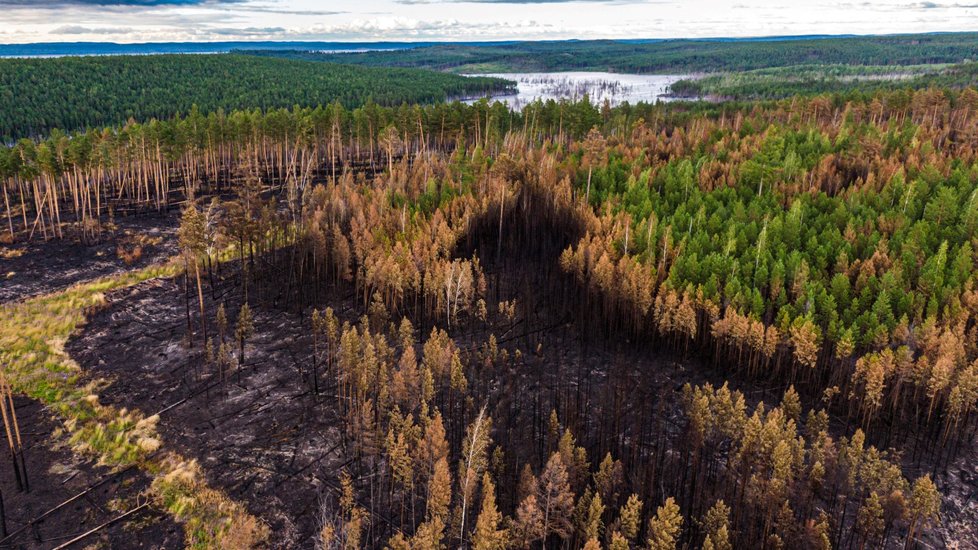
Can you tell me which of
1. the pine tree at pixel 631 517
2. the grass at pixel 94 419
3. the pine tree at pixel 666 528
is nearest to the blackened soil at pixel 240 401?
the grass at pixel 94 419

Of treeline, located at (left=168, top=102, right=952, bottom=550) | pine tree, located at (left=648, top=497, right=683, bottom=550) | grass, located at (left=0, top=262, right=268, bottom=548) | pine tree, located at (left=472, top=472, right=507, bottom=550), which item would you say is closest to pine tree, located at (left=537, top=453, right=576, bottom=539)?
treeline, located at (left=168, top=102, right=952, bottom=550)

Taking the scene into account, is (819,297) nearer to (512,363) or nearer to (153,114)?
(512,363)

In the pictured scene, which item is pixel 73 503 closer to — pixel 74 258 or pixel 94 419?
pixel 94 419

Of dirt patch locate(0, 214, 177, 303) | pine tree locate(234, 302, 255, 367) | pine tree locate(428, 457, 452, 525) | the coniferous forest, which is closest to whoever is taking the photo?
pine tree locate(428, 457, 452, 525)

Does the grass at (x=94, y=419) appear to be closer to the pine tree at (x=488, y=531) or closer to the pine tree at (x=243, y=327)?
the pine tree at (x=243, y=327)

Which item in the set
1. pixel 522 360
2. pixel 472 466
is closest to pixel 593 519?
pixel 472 466

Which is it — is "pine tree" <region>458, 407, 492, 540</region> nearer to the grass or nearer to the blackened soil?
→ the blackened soil
